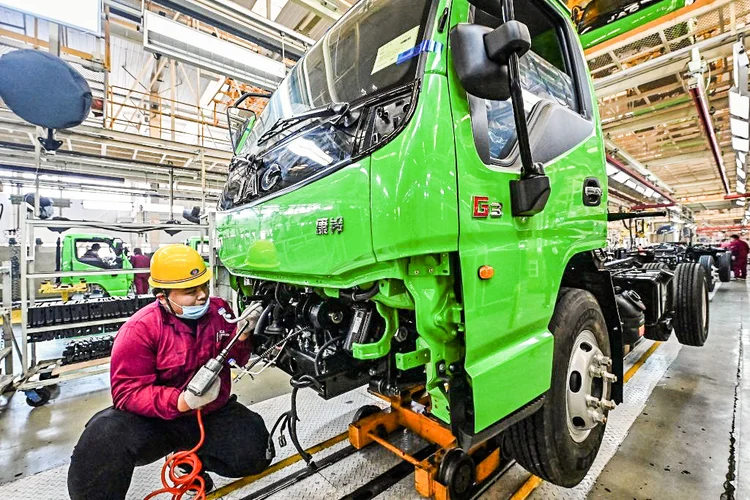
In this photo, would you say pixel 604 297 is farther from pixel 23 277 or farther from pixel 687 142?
pixel 687 142

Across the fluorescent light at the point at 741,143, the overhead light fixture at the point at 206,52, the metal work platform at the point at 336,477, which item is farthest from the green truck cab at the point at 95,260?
the fluorescent light at the point at 741,143

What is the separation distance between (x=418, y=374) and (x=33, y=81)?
3.81m

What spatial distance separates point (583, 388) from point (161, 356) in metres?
2.27

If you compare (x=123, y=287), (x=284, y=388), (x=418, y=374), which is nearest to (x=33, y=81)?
(x=284, y=388)

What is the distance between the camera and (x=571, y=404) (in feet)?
6.23

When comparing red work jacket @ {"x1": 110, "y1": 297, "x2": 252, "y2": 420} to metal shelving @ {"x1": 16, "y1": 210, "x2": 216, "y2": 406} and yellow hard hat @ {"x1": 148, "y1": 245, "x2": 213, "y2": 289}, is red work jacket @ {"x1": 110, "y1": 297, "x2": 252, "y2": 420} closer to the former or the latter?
yellow hard hat @ {"x1": 148, "y1": 245, "x2": 213, "y2": 289}

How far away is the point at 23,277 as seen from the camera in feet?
10.6

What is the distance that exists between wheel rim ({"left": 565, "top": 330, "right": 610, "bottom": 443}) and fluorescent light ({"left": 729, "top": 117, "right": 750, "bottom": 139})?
19.8 ft

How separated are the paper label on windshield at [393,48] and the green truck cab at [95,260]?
8.60m

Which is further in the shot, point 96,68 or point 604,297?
point 96,68

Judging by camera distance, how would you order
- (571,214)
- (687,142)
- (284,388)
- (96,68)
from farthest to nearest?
(687,142) → (96,68) → (284,388) → (571,214)

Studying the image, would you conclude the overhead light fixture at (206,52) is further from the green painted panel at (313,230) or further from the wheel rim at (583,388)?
the wheel rim at (583,388)

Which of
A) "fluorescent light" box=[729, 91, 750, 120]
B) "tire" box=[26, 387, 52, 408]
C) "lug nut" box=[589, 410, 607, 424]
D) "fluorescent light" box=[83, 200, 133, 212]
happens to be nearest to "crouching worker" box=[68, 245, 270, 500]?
"lug nut" box=[589, 410, 607, 424]

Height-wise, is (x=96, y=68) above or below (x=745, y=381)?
above
